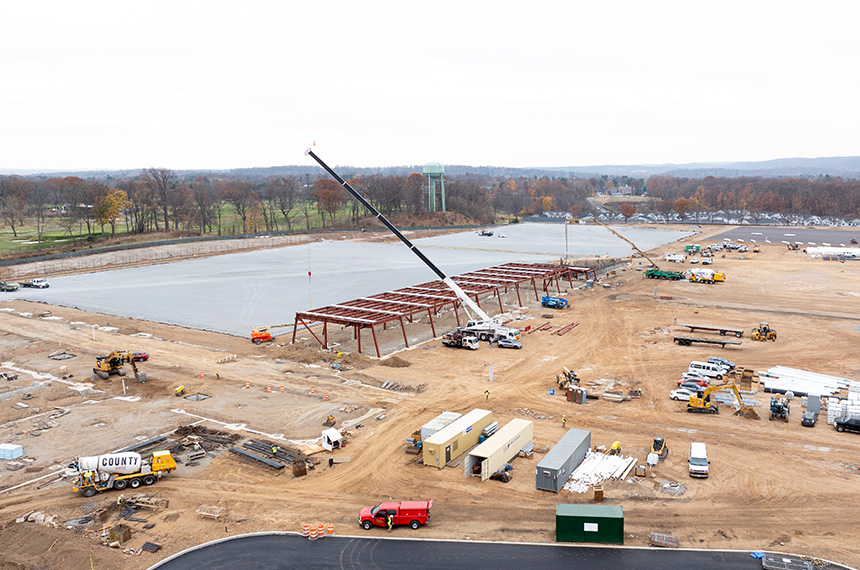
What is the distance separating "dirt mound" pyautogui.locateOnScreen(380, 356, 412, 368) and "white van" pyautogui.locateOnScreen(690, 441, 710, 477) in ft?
70.9

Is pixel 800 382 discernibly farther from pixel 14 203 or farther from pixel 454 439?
pixel 14 203

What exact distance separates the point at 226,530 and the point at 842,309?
6487 centimetres

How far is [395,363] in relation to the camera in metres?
44.7

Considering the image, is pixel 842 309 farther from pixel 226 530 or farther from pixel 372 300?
pixel 226 530

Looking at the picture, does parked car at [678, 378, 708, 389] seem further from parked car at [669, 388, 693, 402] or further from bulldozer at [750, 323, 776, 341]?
bulldozer at [750, 323, 776, 341]

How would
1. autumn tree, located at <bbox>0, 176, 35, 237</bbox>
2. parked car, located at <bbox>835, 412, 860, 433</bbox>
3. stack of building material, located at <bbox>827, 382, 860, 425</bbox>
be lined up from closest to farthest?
parked car, located at <bbox>835, 412, 860, 433</bbox>, stack of building material, located at <bbox>827, 382, 860, 425</bbox>, autumn tree, located at <bbox>0, 176, 35, 237</bbox>

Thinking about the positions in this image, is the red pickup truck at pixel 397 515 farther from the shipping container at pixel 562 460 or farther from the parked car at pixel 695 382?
the parked car at pixel 695 382

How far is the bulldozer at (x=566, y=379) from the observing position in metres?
39.4

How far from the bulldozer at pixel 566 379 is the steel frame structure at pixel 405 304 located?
13.3 metres

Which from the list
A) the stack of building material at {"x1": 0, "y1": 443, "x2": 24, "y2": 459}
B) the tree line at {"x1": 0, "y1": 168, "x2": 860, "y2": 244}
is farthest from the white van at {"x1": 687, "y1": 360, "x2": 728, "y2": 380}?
the tree line at {"x1": 0, "y1": 168, "x2": 860, "y2": 244}

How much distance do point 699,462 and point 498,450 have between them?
9.30 m

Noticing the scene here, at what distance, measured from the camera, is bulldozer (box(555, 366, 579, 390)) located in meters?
39.4

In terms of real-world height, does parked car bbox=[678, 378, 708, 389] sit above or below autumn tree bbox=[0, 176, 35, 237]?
below

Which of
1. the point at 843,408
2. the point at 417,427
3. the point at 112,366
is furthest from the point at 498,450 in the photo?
the point at 112,366
